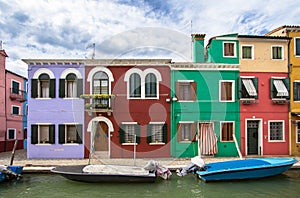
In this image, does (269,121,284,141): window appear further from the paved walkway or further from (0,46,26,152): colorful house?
(0,46,26,152): colorful house

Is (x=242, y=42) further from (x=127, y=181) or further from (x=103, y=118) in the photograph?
(x=127, y=181)

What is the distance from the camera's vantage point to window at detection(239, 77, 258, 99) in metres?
16.1

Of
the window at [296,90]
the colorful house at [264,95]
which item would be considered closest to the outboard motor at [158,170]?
the colorful house at [264,95]

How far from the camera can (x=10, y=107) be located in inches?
822

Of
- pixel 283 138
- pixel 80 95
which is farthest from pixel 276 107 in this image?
pixel 80 95

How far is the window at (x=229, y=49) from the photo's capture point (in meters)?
16.4

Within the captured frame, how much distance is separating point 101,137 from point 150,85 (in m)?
4.45

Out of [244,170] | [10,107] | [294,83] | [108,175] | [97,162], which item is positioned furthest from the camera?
[10,107]

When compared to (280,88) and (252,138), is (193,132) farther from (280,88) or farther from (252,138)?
(280,88)

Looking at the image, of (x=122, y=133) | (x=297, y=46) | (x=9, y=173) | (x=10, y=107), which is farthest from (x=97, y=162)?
(x=297, y=46)

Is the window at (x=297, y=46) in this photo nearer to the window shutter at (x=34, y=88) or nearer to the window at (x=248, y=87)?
the window at (x=248, y=87)

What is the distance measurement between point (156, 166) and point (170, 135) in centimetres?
450

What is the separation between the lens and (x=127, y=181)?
11344 mm

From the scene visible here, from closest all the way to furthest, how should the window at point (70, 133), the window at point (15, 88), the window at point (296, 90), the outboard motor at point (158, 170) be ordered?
the outboard motor at point (158, 170) → the window at point (70, 133) → the window at point (296, 90) → the window at point (15, 88)
